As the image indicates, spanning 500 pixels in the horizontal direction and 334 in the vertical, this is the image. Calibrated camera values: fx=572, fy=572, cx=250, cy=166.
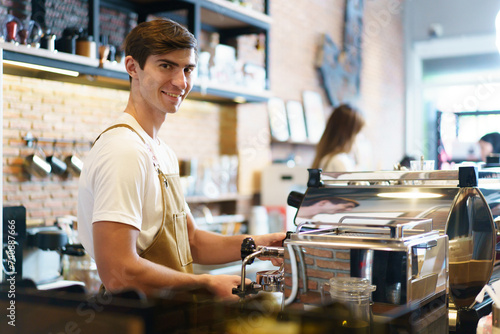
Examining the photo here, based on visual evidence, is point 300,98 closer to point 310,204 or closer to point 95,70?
point 95,70

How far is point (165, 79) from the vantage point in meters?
1.67

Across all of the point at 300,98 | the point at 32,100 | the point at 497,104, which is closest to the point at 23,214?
the point at 32,100

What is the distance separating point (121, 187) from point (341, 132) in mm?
2369

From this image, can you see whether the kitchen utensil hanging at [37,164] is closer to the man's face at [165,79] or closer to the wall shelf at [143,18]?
the wall shelf at [143,18]

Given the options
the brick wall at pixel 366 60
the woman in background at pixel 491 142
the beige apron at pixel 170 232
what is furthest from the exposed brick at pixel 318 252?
the brick wall at pixel 366 60

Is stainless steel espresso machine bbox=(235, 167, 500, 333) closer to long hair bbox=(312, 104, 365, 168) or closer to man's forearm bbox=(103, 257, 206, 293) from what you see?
man's forearm bbox=(103, 257, 206, 293)

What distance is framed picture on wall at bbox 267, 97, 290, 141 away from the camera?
19.0 ft

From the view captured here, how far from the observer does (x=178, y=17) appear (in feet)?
14.7

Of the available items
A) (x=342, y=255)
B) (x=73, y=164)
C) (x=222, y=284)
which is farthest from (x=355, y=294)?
(x=73, y=164)

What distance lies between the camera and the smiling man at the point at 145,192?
142cm

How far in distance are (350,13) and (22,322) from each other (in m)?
7.30

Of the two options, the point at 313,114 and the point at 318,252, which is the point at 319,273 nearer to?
the point at 318,252

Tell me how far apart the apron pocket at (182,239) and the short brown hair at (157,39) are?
0.47 metres

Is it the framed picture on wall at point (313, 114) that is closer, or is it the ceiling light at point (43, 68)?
the ceiling light at point (43, 68)
